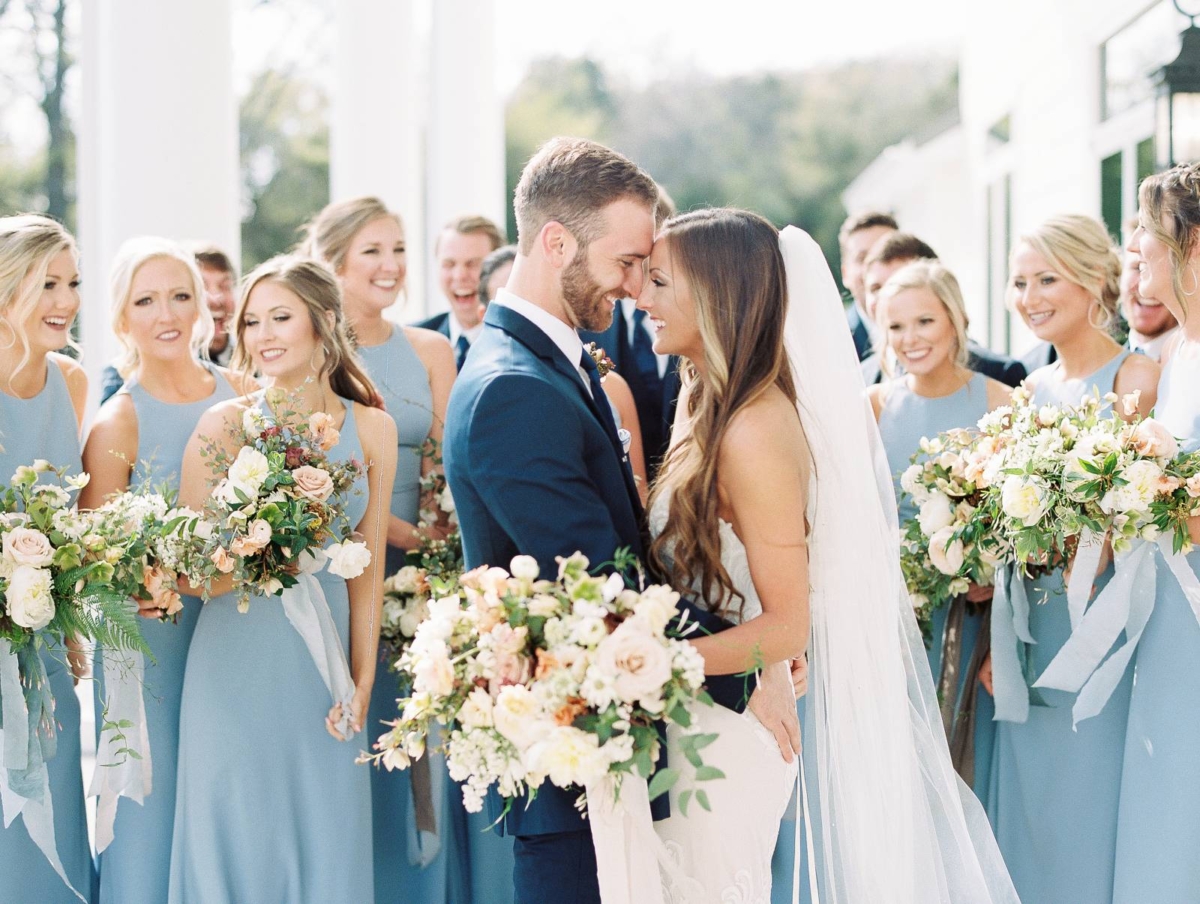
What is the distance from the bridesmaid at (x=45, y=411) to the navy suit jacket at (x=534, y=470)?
6.45 feet

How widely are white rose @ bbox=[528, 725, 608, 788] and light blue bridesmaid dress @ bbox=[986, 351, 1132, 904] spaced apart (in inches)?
93.2

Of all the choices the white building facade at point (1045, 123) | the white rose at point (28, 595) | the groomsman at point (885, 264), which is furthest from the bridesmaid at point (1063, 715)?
the white rose at point (28, 595)

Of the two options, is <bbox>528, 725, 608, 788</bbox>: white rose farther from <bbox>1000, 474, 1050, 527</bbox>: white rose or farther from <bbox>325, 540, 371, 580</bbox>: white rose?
<bbox>1000, 474, 1050, 527</bbox>: white rose

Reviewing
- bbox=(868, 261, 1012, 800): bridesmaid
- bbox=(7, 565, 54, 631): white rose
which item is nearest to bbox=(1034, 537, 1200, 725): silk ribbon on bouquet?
bbox=(868, 261, 1012, 800): bridesmaid

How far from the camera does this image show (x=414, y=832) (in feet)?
17.0

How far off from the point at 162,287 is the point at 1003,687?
132 inches

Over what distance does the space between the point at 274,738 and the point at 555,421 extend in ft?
6.44

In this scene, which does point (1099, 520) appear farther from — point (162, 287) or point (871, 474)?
point (162, 287)

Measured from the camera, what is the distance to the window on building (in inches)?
347

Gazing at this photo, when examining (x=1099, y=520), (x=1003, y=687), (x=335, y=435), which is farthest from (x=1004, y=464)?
(x=335, y=435)

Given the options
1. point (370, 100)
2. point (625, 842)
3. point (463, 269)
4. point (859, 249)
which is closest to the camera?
point (625, 842)

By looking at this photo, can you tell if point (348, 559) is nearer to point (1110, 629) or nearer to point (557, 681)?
point (557, 681)

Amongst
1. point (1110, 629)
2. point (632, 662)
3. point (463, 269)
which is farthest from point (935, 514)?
point (463, 269)

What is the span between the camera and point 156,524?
4.19m
